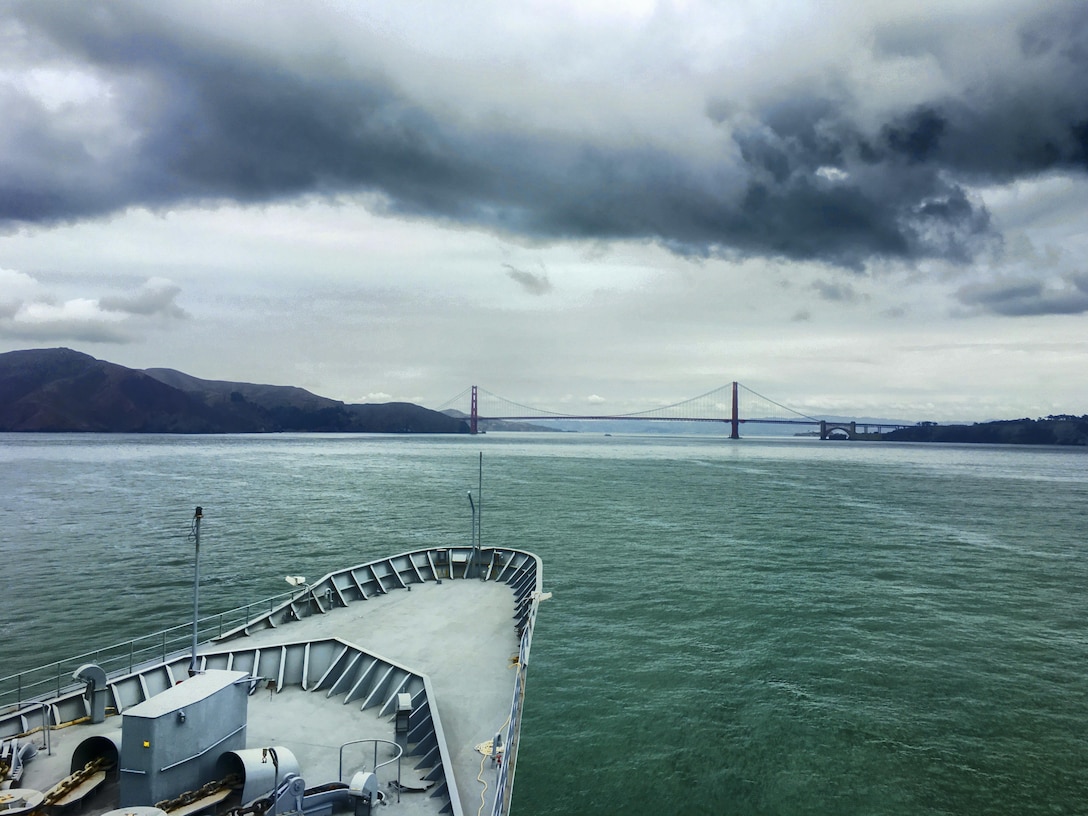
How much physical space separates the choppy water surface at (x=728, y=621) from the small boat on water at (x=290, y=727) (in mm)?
4257

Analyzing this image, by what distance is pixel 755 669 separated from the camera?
28.5m

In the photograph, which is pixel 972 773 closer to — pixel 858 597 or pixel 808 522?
pixel 858 597

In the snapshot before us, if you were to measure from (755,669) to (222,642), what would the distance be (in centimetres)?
2197

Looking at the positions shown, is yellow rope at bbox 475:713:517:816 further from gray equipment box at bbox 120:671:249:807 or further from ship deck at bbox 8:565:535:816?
gray equipment box at bbox 120:671:249:807

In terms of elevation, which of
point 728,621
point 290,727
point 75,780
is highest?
point 75,780

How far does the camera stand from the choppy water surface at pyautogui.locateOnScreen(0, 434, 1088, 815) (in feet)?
66.8

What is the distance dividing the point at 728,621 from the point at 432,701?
23.2 metres

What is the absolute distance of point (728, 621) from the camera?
3488 centimetres

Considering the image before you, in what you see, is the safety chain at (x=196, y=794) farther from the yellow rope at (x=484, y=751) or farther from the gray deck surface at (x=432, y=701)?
the yellow rope at (x=484, y=751)

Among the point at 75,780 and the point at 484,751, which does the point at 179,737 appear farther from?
the point at 484,751

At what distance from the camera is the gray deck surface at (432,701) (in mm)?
14195

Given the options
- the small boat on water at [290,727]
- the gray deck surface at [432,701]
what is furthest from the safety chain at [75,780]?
the gray deck surface at [432,701]

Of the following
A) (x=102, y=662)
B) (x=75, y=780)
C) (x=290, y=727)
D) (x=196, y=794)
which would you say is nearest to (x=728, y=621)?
(x=290, y=727)

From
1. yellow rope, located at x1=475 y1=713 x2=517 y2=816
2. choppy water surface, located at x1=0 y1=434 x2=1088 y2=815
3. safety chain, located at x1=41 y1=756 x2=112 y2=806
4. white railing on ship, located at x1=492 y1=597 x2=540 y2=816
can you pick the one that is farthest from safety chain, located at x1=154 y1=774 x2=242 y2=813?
choppy water surface, located at x1=0 y1=434 x2=1088 y2=815
